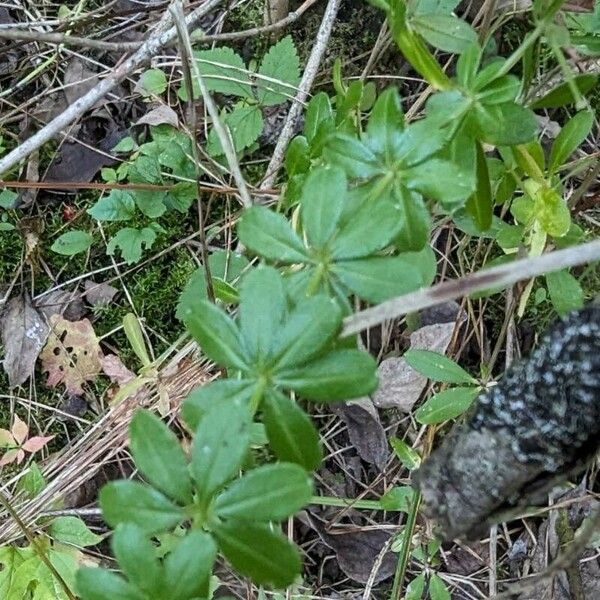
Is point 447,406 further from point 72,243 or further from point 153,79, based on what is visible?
point 153,79

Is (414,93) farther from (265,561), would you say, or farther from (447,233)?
(265,561)

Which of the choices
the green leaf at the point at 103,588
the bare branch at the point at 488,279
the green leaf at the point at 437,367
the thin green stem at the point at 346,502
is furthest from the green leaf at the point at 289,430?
the thin green stem at the point at 346,502

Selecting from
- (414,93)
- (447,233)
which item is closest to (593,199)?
(447,233)

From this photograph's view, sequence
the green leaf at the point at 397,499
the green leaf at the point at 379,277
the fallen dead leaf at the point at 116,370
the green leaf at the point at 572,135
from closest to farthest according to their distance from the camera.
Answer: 1. the green leaf at the point at 379,277
2. the green leaf at the point at 572,135
3. the green leaf at the point at 397,499
4. the fallen dead leaf at the point at 116,370

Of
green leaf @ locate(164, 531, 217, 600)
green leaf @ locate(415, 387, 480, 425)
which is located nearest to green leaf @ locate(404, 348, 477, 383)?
green leaf @ locate(415, 387, 480, 425)

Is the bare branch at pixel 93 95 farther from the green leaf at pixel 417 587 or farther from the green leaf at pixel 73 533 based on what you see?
the green leaf at pixel 417 587
